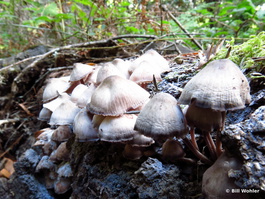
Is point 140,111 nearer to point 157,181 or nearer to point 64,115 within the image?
point 157,181

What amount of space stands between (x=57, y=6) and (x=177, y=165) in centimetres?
585

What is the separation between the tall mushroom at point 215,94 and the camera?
3.04 ft

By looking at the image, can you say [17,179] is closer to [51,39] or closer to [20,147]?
[20,147]

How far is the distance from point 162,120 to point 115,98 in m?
0.49

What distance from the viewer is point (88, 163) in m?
1.78

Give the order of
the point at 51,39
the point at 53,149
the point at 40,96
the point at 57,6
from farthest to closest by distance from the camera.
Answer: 1. the point at 51,39
2. the point at 57,6
3. the point at 40,96
4. the point at 53,149

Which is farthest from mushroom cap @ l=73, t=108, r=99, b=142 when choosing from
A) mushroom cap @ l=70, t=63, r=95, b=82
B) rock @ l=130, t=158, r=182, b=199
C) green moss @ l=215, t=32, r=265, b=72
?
green moss @ l=215, t=32, r=265, b=72

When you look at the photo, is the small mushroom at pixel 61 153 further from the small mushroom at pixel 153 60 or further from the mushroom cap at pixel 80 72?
the small mushroom at pixel 153 60

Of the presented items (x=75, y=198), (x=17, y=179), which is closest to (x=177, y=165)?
(x=75, y=198)

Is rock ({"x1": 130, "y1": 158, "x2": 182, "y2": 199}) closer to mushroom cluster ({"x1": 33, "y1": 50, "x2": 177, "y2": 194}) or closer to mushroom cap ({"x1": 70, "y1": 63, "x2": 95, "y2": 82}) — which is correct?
mushroom cluster ({"x1": 33, "y1": 50, "x2": 177, "y2": 194})

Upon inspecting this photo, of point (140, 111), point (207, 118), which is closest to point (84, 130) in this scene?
point (140, 111)

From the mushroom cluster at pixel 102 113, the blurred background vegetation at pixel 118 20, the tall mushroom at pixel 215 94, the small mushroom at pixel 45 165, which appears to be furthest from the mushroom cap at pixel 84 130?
the blurred background vegetation at pixel 118 20

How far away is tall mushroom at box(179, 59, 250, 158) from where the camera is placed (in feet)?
3.04

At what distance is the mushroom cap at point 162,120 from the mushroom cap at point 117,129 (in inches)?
9.9
